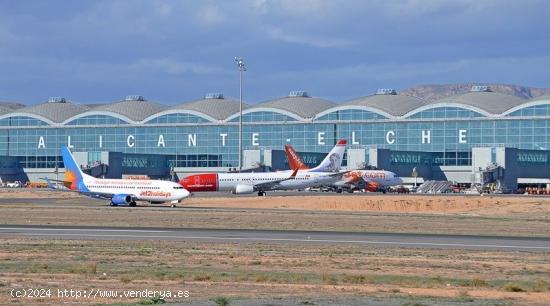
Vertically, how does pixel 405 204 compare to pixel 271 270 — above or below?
below

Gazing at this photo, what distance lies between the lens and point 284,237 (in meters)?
50.5

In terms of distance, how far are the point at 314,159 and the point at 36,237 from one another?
116 m

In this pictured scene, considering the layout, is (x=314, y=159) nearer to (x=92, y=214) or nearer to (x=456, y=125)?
(x=456, y=125)

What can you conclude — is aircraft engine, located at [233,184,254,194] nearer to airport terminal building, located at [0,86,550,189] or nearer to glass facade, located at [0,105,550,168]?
airport terminal building, located at [0,86,550,189]

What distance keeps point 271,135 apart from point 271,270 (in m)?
136

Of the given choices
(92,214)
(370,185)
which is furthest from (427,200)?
(370,185)

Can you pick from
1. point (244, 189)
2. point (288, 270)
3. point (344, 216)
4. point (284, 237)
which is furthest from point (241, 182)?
point (288, 270)

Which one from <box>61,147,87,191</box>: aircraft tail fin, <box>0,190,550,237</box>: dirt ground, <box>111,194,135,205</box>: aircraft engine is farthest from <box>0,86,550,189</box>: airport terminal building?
<box>111,194,135,205</box>: aircraft engine

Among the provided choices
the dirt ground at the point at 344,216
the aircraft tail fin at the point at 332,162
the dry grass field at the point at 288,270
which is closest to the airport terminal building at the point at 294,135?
the aircraft tail fin at the point at 332,162

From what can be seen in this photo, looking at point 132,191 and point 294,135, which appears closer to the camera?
point 132,191

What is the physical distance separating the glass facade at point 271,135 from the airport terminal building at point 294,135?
0.17m

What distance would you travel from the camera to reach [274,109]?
173 m

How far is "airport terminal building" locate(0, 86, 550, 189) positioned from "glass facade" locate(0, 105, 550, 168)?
17 cm

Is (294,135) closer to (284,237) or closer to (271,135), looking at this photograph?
(271,135)
